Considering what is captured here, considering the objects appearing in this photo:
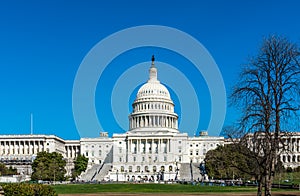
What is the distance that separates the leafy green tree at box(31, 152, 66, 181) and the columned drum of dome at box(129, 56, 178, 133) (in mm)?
41472

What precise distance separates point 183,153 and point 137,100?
94.5 feet

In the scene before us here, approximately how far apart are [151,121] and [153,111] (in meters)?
3.47

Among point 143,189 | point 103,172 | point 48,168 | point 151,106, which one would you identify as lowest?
point 103,172

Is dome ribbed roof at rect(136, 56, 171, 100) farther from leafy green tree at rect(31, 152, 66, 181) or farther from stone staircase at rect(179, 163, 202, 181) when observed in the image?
leafy green tree at rect(31, 152, 66, 181)

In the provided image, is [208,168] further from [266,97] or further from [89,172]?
[266,97]

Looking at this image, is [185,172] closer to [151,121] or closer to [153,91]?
[151,121]

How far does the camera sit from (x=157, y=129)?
16475 centimetres

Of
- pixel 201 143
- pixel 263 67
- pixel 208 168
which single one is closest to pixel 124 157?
pixel 201 143

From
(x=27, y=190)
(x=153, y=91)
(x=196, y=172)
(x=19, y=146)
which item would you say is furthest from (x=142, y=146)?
(x=27, y=190)

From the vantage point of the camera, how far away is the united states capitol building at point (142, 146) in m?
144

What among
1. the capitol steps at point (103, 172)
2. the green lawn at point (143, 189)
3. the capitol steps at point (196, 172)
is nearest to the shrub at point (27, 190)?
the green lawn at point (143, 189)

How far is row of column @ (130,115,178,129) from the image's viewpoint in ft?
552

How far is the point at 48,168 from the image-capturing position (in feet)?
396

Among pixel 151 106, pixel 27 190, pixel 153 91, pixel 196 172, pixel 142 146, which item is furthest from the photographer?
pixel 153 91
